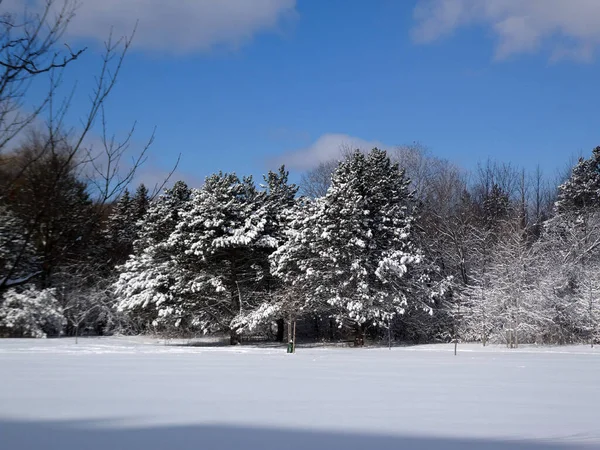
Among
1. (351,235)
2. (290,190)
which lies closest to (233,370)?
(351,235)

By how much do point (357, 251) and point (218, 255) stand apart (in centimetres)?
805

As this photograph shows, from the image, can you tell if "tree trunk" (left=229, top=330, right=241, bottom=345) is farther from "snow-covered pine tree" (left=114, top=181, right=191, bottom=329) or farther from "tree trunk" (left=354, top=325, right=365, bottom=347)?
"tree trunk" (left=354, top=325, right=365, bottom=347)

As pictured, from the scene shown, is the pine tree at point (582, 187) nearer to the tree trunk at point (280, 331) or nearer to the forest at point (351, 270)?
the forest at point (351, 270)

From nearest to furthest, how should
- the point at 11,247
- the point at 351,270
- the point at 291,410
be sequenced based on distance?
the point at 11,247, the point at 291,410, the point at 351,270

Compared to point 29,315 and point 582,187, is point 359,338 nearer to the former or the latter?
point 29,315

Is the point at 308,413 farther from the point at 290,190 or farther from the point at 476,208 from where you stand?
the point at 476,208

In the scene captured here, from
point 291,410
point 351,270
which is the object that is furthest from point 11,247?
point 351,270

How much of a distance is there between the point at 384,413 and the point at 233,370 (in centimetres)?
843

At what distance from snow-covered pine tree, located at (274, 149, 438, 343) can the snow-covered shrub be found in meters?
13.7

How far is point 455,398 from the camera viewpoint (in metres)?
Result: 10.5

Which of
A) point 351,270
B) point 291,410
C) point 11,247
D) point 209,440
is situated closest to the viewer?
point 11,247

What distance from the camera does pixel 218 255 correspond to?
34.7 m

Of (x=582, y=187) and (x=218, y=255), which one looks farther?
(x=582, y=187)

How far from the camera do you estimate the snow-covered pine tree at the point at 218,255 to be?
112 ft
